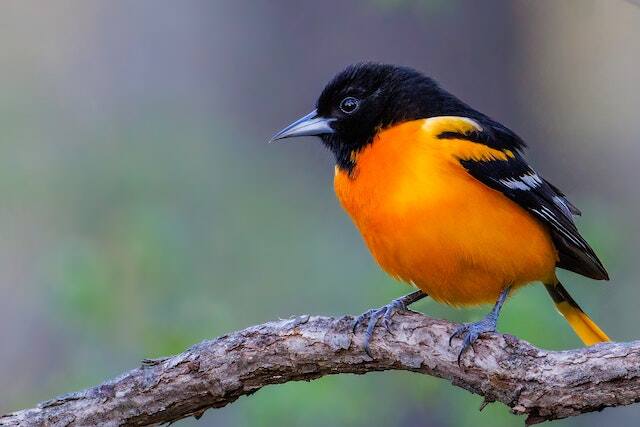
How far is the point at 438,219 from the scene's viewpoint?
436 centimetres

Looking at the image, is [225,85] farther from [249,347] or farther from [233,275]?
[249,347]

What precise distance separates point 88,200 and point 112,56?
5.68 ft

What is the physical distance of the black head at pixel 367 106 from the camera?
491 centimetres

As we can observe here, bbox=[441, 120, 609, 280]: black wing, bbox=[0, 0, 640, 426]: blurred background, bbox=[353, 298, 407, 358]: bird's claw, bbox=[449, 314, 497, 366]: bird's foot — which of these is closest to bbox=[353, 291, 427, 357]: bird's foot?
bbox=[353, 298, 407, 358]: bird's claw

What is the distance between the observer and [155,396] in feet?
14.1

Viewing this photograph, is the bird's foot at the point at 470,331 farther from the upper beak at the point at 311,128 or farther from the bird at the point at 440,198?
the upper beak at the point at 311,128

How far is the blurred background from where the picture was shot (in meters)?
5.96

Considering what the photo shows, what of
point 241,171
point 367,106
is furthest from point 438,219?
point 241,171

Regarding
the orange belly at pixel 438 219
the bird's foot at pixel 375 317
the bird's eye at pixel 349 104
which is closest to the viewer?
the bird's foot at pixel 375 317

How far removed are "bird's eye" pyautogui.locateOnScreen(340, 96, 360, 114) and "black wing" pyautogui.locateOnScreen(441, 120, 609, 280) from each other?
624mm

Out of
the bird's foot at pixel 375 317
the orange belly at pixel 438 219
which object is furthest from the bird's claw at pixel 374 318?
the orange belly at pixel 438 219

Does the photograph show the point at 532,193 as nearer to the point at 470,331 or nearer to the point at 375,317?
the point at 470,331

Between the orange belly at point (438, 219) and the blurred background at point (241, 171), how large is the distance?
694mm

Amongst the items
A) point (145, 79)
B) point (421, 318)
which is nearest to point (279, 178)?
point (145, 79)
